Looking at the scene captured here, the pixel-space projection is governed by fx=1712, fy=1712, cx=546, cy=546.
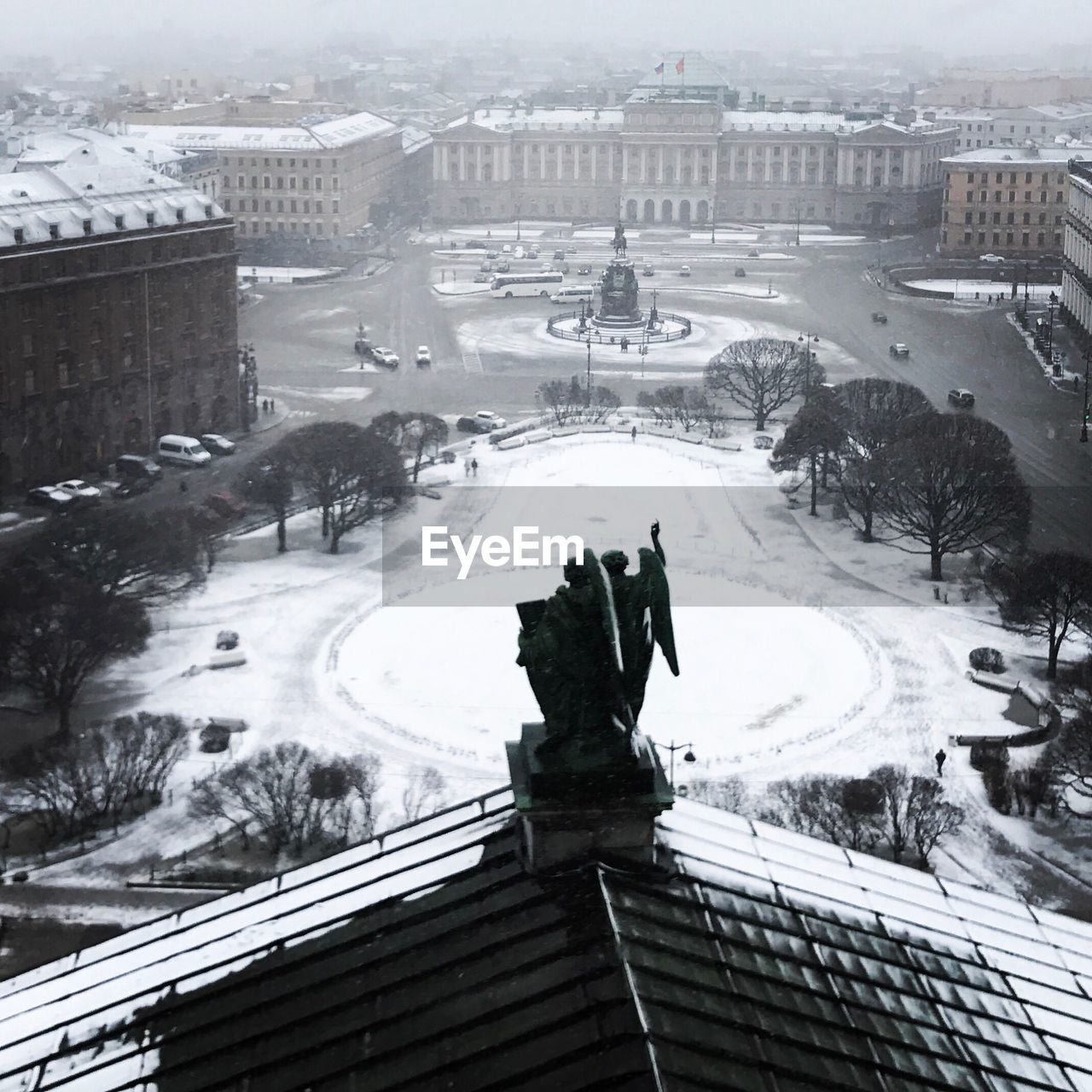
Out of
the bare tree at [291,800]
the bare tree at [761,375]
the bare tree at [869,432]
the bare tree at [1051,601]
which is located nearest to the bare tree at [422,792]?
the bare tree at [291,800]

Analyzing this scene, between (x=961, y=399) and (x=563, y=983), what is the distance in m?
72.7

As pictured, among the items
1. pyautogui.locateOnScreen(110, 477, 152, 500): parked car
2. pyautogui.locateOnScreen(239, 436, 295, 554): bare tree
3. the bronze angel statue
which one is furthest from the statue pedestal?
pyautogui.locateOnScreen(110, 477, 152, 500): parked car

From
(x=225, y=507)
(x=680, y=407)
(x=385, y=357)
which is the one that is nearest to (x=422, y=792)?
(x=225, y=507)

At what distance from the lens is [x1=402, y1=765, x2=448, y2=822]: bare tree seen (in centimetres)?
3609

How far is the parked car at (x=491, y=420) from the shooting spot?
74.4 metres

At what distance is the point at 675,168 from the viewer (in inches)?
6526

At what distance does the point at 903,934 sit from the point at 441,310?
99179mm

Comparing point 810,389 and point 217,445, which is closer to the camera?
point 217,445

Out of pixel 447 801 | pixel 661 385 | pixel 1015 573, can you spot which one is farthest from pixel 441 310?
pixel 447 801

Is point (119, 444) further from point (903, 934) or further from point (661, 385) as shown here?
point (903, 934)

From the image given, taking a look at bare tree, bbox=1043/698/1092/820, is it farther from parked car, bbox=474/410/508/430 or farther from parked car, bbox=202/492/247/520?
parked car, bbox=474/410/508/430

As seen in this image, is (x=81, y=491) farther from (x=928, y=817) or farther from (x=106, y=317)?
(x=928, y=817)

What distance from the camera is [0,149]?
131125 mm

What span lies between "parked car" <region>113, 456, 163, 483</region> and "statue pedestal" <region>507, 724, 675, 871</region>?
55.9 meters
